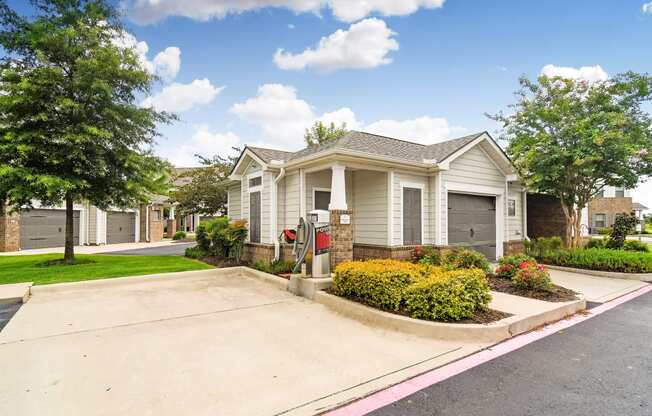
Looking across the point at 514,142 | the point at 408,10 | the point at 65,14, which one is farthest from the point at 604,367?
the point at 65,14

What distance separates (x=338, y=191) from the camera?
7.53 meters

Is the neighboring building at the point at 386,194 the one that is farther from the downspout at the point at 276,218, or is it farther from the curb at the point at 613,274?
the curb at the point at 613,274

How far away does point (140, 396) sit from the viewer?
297 centimetres

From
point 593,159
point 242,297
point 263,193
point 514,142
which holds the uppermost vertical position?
point 514,142

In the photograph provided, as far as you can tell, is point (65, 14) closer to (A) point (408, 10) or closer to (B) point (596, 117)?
(A) point (408, 10)

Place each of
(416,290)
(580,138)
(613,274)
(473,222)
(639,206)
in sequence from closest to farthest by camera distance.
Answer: (416,290), (613,274), (580,138), (473,222), (639,206)

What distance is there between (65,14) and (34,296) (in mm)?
9014

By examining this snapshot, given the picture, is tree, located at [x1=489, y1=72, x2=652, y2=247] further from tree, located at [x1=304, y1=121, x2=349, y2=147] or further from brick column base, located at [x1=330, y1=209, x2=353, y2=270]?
tree, located at [x1=304, y1=121, x2=349, y2=147]

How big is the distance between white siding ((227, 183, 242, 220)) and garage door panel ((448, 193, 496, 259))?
7677 mm

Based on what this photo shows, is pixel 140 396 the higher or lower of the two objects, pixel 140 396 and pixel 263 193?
the lower

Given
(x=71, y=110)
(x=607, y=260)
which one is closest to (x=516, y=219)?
(x=607, y=260)

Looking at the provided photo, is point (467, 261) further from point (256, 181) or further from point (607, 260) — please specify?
point (256, 181)

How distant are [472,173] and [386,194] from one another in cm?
336

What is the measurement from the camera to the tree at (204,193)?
20656mm
